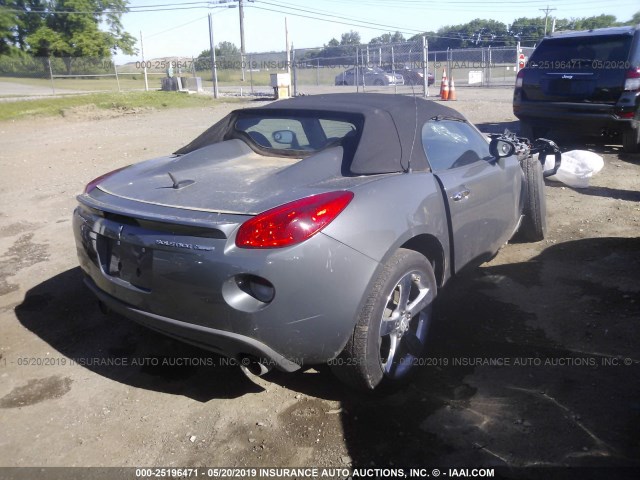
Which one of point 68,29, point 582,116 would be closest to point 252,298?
point 582,116

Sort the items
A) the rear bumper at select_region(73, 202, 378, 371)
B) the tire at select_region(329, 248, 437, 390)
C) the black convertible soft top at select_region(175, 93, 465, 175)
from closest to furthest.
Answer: the rear bumper at select_region(73, 202, 378, 371)
the tire at select_region(329, 248, 437, 390)
the black convertible soft top at select_region(175, 93, 465, 175)

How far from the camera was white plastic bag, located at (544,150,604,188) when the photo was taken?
715cm

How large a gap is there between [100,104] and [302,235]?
21.7 m

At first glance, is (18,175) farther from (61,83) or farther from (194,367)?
(61,83)

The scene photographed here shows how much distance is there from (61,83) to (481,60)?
78.5ft

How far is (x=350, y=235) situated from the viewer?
2664 mm

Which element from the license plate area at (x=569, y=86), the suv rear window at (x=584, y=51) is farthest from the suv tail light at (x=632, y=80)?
the license plate area at (x=569, y=86)

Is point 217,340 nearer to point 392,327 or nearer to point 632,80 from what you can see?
point 392,327

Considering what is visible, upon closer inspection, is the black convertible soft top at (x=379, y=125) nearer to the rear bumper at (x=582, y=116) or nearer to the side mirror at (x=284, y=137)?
the side mirror at (x=284, y=137)

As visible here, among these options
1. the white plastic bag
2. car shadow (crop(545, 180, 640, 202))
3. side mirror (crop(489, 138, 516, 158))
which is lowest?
car shadow (crop(545, 180, 640, 202))

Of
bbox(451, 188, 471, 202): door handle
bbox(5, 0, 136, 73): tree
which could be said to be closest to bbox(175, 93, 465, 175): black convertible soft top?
bbox(451, 188, 471, 202): door handle

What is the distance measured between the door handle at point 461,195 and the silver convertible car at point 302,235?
0.05 feet

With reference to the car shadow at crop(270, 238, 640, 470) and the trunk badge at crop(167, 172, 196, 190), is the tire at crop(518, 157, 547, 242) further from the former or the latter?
the trunk badge at crop(167, 172, 196, 190)

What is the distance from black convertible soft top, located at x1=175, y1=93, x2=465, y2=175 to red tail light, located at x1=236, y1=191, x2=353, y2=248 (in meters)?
0.56
